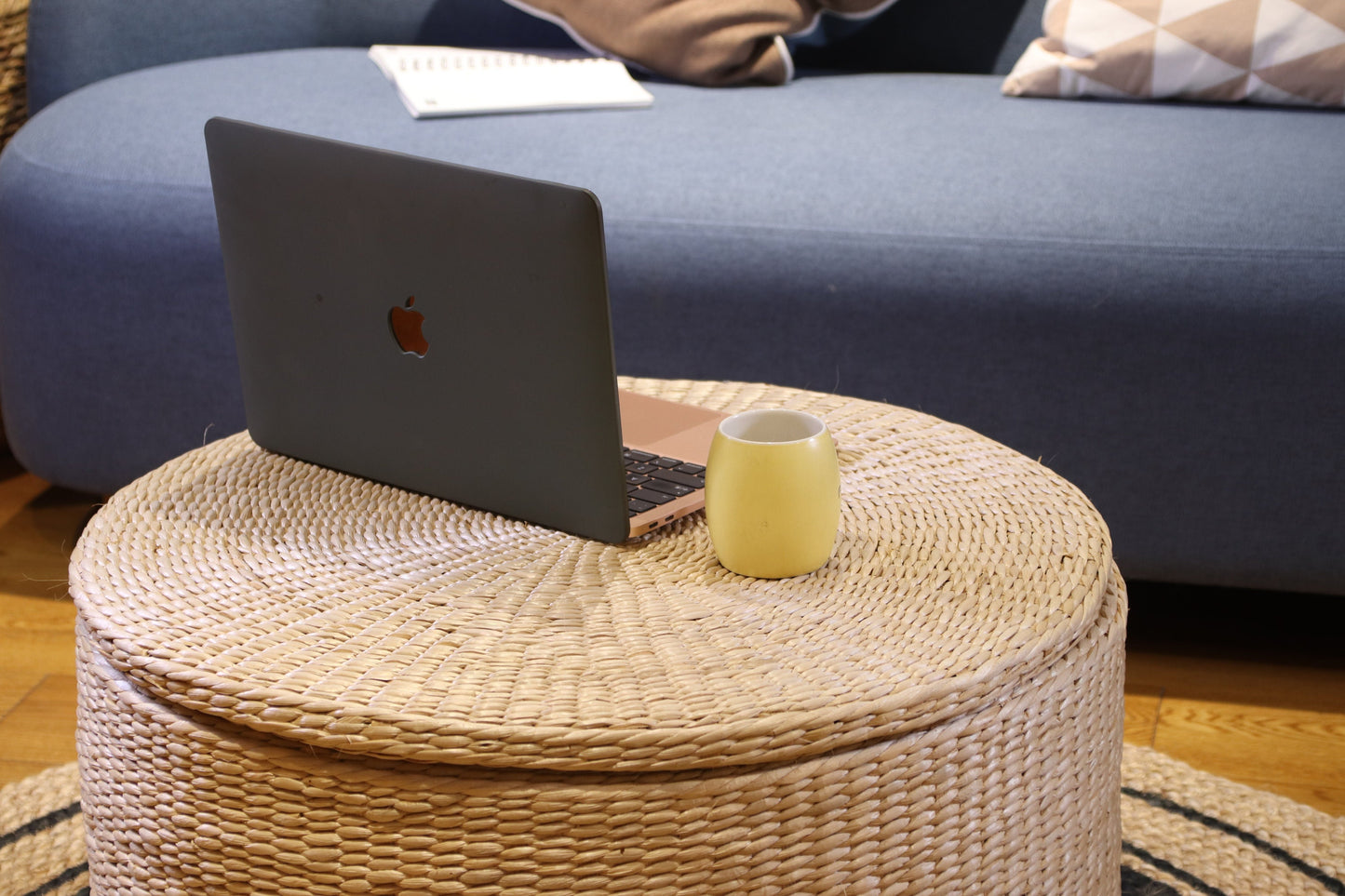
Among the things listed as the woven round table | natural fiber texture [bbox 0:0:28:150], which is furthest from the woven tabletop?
natural fiber texture [bbox 0:0:28:150]

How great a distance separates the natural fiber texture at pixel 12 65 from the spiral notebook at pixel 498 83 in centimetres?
45

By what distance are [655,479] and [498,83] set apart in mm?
859

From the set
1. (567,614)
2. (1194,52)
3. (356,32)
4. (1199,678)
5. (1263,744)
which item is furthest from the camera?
(356,32)

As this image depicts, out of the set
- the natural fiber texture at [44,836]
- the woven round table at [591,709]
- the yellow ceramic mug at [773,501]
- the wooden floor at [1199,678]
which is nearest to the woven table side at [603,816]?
the woven round table at [591,709]

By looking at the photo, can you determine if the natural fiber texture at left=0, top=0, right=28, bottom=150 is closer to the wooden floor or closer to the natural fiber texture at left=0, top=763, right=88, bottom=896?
the wooden floor

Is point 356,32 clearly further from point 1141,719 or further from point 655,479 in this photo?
point 1141,719

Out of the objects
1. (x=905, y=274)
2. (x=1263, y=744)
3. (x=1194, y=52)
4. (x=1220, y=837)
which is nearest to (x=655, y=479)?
(x=905, y=274)

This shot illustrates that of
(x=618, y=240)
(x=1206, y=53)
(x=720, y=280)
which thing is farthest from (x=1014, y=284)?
(x=1206, y=53)

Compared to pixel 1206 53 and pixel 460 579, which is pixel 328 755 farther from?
pixel 1206 53

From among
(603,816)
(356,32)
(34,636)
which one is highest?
(356,32)

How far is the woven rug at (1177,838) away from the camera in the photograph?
1.03m

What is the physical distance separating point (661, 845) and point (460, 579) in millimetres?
217

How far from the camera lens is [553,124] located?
1475 mm

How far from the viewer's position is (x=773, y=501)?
75 cm
